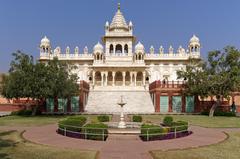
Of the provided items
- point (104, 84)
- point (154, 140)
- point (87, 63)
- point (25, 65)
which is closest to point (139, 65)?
point (104, 84)

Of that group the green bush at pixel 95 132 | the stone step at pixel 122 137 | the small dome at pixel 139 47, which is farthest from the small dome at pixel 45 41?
the green bush at pixel 95 132

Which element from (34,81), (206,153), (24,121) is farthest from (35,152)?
(34,81)

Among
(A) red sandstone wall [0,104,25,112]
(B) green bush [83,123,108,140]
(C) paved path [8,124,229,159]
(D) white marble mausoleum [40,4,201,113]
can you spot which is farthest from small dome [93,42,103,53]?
(B) green bush [83,123,108,140]

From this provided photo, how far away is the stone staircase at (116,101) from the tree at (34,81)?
8.19m

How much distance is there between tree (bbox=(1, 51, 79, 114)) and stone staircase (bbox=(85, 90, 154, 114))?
819 cm

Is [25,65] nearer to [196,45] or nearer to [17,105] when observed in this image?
[17,105]

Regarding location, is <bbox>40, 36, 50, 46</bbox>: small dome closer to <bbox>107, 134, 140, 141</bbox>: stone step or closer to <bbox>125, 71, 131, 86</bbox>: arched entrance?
<bbox>125, 71, 131, 86</bbox>: arched entrance

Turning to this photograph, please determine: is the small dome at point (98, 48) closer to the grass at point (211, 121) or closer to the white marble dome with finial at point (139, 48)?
the white marble dome with finial at point (139, 48)

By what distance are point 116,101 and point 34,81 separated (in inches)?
622

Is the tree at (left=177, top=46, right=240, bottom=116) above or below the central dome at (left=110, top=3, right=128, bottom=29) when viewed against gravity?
below

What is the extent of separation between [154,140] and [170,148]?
7.51 ft

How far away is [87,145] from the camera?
1265cm

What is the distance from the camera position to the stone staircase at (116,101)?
37.4m

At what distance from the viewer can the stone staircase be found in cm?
3744
